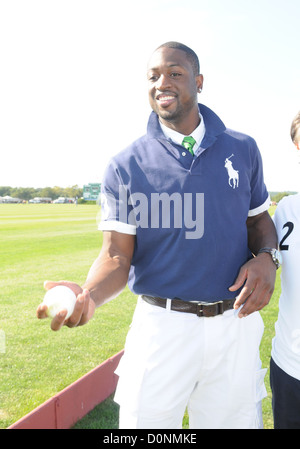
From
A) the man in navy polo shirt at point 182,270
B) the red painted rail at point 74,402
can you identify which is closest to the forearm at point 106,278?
the man in navy polo shirt at point 182,270

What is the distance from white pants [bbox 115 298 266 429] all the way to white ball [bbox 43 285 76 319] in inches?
29.4

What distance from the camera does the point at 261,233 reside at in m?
2.47

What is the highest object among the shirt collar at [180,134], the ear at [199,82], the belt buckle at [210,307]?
the ear at [199,82]

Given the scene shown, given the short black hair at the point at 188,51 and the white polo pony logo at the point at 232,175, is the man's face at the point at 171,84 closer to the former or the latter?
the short black hair at the point at 188,51

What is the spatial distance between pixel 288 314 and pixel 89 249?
1396cm

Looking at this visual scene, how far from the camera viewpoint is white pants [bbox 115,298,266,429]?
2244 millimetres

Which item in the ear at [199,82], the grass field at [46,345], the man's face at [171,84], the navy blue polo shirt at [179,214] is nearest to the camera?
the navy blue polo shirt at [179,214]

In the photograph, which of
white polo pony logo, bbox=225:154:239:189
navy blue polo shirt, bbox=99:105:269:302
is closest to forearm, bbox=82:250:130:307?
navy blue polo shirt, bbox=99:105:269:302

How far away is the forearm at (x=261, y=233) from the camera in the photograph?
239 cm

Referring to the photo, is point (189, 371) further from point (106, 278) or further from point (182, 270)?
point (106, 278)

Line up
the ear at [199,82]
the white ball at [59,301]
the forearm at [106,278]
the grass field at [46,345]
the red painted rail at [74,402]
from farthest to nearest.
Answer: the grass field at [46,345]
the red painted rail at [74,402]
the ear at [199,82]
the forearm at [106,278]
the white ball at [59,301]

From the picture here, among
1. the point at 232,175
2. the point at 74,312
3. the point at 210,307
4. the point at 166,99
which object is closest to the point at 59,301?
the point at 74,312
